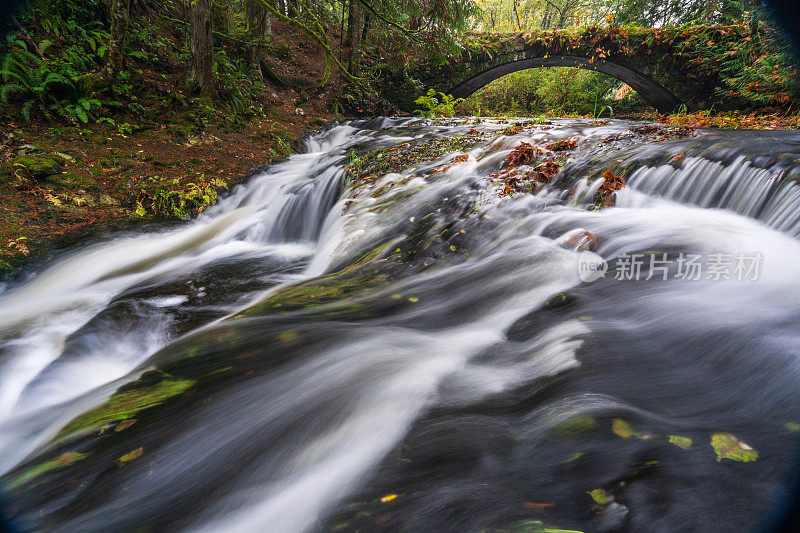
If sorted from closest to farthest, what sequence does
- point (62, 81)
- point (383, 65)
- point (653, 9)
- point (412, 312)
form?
point (412, 312)
point (62, 81)
point (383, 65)
point (653, 9)

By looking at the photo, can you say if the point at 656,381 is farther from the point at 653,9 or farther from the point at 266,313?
the point at 653,9

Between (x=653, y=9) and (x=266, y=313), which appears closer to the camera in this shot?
(x=266, y=313)

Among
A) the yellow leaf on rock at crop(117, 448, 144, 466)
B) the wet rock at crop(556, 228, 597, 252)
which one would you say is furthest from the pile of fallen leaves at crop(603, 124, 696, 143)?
the yellow leaf on rock at crop(117, 448, 144, 466)

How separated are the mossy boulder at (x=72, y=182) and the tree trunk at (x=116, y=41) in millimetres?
2746

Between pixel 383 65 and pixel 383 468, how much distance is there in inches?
586

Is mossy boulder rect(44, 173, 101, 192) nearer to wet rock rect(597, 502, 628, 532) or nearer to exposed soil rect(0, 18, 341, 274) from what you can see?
exposed soil rect(0, 18, 341, 274)

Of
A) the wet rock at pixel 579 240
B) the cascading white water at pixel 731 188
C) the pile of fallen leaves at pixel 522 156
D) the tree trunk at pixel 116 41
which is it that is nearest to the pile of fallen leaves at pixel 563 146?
the pile of fallen leaves at pixel 522 156

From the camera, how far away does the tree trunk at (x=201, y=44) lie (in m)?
7.55

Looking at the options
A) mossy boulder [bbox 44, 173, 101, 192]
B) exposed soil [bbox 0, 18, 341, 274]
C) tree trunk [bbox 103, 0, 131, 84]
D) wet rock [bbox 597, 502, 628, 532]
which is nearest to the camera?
wet rock [bbox 597, 502, 628, 532]

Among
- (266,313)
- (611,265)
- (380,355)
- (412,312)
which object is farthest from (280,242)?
(611,265)

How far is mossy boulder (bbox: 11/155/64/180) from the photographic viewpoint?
202 inches

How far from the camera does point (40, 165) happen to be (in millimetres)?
5234

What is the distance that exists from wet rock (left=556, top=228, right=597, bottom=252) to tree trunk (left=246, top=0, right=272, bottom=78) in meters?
10.9

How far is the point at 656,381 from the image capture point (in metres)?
1.68
